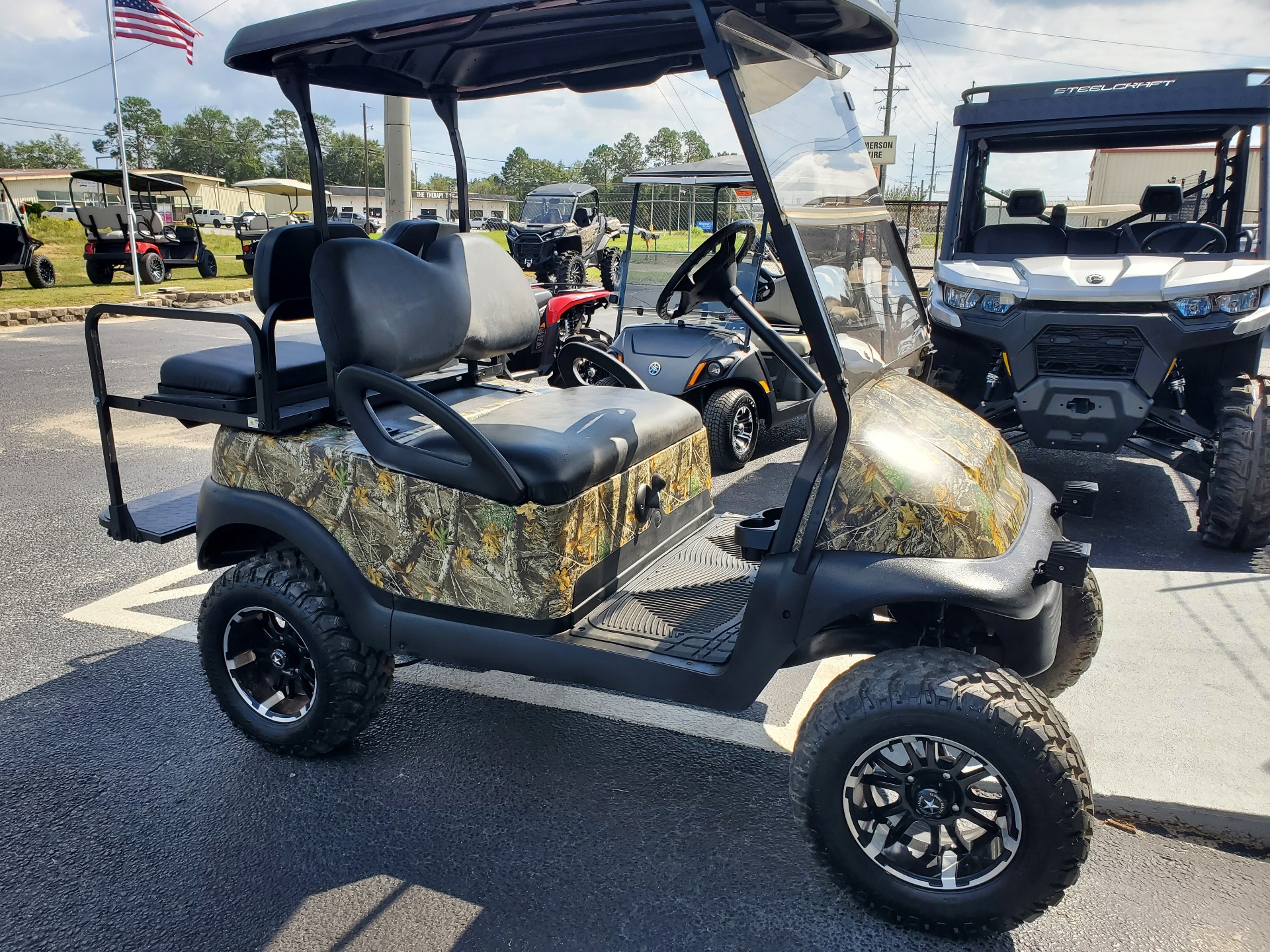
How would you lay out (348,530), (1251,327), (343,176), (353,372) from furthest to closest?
(343,176), (1251,327), (348,530), (353,372)

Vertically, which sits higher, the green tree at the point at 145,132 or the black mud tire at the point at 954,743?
the green tree at the point at 145,132

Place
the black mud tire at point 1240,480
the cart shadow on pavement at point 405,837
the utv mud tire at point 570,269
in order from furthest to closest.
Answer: the utv mud tire at point 570,269
the black mud tire at point 1240,480
the cart shadow on pavement at point 405,837

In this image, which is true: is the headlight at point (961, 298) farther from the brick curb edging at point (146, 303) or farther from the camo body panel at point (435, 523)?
the brick curb edging at point (146, 303)

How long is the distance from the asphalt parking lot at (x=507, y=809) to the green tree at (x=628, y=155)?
3.50 meters

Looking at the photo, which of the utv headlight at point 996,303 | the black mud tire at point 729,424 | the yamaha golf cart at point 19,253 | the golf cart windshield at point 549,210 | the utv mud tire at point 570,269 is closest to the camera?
the utv headlight at point 996,303

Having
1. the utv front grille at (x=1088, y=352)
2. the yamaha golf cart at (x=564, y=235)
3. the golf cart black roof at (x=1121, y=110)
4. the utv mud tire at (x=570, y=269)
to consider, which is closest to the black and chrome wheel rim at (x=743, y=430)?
the utv front grille at (x=1088, y=352)

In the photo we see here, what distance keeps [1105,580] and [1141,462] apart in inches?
118

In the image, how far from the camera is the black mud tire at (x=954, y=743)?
1.91m

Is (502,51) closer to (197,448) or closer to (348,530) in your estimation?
(348,530)

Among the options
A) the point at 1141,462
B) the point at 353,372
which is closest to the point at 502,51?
the point at 353,372

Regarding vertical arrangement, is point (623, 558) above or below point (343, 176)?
below

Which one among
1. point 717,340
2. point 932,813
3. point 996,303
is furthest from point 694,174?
point 932,813

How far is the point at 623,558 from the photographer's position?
9.21ft

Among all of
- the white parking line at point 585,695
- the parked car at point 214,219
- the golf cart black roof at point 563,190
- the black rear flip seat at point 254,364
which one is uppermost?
the parked car at point 214,219
